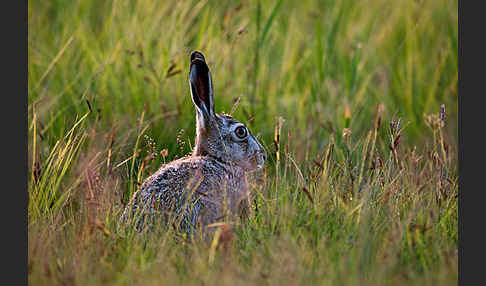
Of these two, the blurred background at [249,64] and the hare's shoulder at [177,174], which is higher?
the blurred background at [249,64]

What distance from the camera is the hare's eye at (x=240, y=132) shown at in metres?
5.37

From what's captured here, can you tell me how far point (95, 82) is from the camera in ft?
20.5

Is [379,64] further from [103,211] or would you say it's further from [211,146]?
[103,211]

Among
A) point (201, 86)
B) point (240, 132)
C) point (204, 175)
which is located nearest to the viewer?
point (204, 175)

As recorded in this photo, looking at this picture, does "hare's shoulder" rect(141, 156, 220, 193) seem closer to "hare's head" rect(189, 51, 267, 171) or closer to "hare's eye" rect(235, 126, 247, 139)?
"hare's head" rect(189, 51, 267, 171)

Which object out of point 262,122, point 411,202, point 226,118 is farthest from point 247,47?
point 411,202

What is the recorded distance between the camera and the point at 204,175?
483cm

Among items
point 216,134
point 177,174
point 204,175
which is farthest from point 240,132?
point 177,174

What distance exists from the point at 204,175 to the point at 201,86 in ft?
2.30

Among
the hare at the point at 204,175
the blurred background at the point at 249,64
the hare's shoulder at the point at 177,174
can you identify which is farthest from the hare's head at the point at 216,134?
the blurred background at the point at 249,64

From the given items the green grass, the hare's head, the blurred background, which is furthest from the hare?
the blurred background

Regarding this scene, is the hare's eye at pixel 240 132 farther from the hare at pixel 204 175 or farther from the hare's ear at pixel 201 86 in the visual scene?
the hare's ear at pixel 201 86

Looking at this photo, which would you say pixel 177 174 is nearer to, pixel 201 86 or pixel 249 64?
pixel 201 86

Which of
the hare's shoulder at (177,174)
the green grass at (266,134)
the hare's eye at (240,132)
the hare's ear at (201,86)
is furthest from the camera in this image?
the hare's eye at (240,132)
